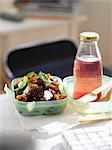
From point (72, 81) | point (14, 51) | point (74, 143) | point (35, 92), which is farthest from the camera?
point (14, 51)

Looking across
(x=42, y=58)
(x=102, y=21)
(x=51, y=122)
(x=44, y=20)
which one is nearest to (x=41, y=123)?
(x=51, y=122)

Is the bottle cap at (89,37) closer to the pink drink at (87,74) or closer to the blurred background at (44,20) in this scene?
the pink drink at (87,74)

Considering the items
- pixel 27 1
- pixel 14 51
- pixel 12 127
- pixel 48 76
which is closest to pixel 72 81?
pixel 48 76

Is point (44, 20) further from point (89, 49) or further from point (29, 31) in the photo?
point (89, 49)

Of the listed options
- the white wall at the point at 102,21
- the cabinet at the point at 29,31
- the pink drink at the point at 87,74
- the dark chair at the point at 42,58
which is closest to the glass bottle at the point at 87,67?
the pink drink at the point at 87,74

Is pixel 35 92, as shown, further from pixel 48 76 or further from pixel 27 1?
pixel 27 1
